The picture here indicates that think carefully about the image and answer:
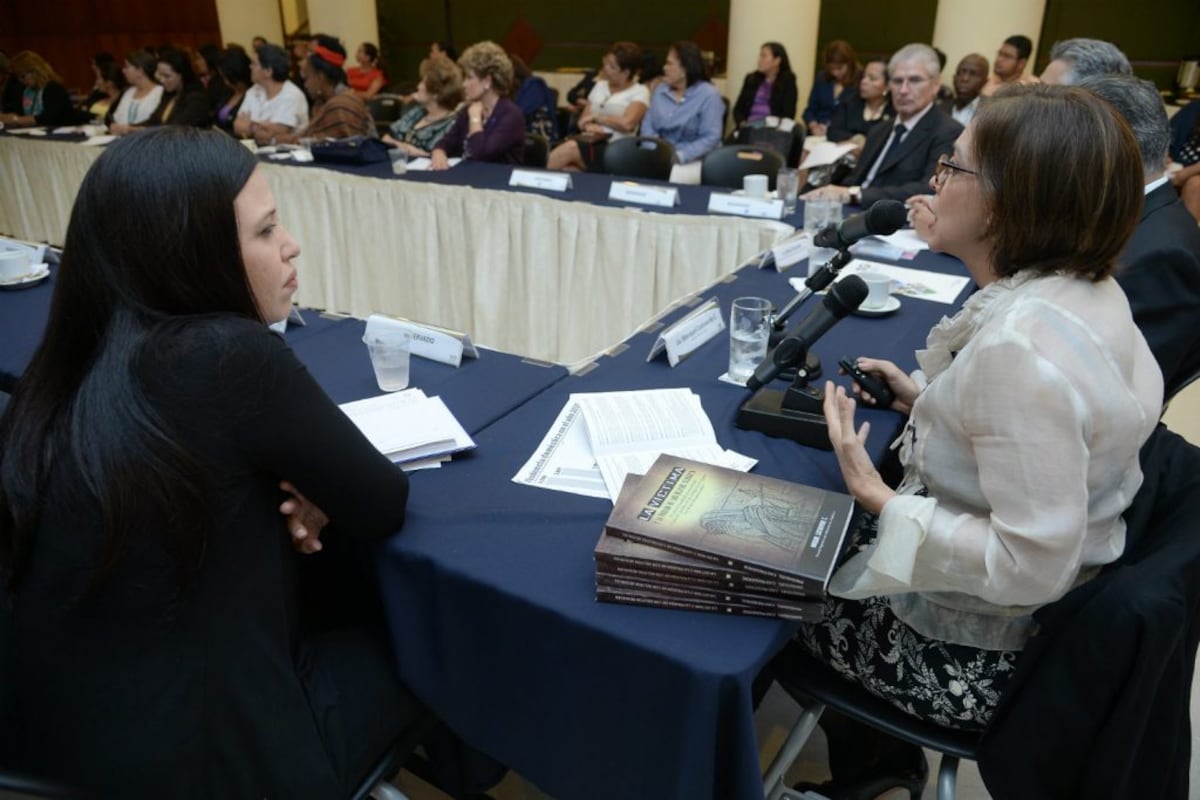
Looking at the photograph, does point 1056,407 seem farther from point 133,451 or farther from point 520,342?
point 520,342

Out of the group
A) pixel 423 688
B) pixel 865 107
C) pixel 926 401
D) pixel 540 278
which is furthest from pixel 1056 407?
pixel 865 107

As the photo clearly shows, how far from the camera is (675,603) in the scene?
966 millimetres

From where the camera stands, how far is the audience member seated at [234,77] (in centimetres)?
573

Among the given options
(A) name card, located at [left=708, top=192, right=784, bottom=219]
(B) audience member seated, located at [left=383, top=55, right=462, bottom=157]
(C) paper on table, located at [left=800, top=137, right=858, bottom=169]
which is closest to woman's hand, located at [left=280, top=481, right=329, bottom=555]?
(A) name card, located at [left=708, top=192, right=784, bottom=219]

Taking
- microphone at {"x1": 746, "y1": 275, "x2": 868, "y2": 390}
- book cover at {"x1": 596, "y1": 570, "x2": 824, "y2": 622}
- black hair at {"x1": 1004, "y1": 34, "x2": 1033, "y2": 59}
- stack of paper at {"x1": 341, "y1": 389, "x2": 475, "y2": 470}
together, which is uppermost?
black hair at {"x1": 1004, "y1": 34, "x2": 1033, "y2": 59}

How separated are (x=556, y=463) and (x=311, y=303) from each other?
128 inches

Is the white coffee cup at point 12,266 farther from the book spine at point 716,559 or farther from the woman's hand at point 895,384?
the woman's hand at point 895,384

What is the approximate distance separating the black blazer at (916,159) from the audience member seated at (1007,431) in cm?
193

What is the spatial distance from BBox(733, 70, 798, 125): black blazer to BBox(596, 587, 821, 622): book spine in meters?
6.18

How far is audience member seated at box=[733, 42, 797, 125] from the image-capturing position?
6410mm

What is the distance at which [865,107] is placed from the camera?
5574 millimetres

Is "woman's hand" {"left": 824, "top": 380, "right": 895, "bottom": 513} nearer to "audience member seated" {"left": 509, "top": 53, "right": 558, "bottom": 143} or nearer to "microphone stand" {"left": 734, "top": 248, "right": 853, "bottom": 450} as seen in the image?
"microphone stand" {"left": 734, "top": 248, "right": 853, "bottom": 450}

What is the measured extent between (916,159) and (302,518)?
281cm

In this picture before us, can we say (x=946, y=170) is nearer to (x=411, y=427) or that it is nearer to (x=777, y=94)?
(x=411, y=427)
